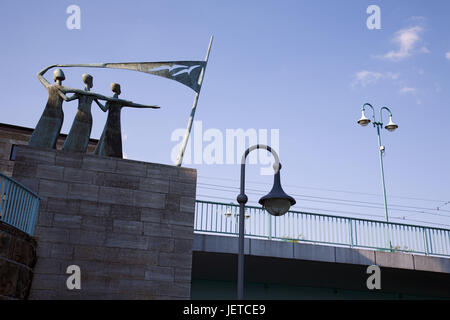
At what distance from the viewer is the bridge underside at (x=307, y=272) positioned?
19.1 meters

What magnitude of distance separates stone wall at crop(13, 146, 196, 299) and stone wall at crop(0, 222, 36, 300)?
61 centimetres

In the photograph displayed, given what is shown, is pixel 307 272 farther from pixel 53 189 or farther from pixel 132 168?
pixel 53 189

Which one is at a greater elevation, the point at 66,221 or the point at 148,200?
the point at 148,200

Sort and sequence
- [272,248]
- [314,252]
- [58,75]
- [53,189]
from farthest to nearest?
[314,252] → [272,248] → [58,75] → [53,189]

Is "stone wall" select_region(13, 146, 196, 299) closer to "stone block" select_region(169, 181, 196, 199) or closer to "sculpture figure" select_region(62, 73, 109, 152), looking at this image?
"stone block" select_region(169, 181, 196, 199)

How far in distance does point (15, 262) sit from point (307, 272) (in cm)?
1183

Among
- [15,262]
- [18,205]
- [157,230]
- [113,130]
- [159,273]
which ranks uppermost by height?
[113,130]

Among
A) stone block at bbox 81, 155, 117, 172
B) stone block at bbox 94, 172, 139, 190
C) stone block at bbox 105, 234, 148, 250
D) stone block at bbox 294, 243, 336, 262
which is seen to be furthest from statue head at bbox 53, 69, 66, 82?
stone block at bbox 294, 243, 336, 262

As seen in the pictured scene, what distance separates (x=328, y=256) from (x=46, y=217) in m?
10.2

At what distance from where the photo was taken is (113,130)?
57.7 feet

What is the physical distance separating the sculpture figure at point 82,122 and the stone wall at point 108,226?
74 cm

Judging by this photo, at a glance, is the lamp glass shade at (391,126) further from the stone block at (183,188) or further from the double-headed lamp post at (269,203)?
the double-headed lamp post at (269,203)

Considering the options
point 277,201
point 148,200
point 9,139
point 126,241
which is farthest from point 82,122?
point 9,139

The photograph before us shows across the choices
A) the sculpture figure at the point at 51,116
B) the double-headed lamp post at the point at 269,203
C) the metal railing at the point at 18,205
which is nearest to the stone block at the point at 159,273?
the metal railing at the point at 18,205
